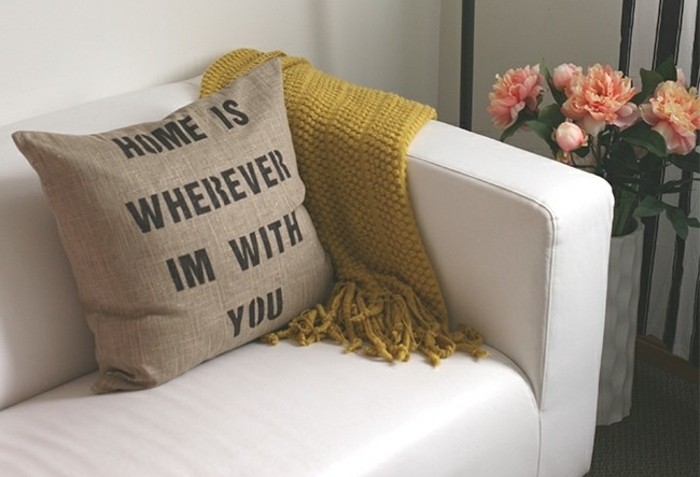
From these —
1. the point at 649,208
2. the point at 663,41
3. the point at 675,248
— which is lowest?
the point at 675,248

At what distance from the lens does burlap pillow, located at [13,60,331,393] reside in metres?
1.43

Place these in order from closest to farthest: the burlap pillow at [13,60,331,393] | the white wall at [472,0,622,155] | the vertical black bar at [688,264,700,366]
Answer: the burlap pillow at [13,60,331,393] < the vertical black bar at [688,264,700,366] < the white wall at [472,0,622,155]

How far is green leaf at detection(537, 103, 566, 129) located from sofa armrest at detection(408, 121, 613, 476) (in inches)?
7.9

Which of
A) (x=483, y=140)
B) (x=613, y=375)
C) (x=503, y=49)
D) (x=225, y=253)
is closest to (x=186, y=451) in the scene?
(x=225, y=253)

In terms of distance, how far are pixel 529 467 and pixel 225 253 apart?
1.86ft

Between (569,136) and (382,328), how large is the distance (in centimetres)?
45

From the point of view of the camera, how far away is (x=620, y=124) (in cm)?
172

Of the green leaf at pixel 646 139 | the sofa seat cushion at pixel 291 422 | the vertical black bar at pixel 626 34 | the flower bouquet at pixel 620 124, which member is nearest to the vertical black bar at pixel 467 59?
the flower bouquet at pixel 620 124

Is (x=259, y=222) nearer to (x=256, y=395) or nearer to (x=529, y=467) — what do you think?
(x=256, y=395)

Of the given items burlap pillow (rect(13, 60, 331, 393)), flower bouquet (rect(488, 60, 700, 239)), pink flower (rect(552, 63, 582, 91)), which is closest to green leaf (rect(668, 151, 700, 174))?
flower bouquet (rect(488, 60, 700, 239))

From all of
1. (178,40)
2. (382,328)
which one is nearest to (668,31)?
(382,328)

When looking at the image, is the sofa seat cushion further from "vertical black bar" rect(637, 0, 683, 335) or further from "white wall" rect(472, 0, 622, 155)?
"white wall" rect(472, 0, 622, 155)

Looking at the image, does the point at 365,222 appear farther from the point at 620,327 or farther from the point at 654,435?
the point at 654,435

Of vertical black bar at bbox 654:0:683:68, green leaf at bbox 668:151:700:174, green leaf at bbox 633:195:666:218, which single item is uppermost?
vertical black bar at bbox 654:0:683:68
